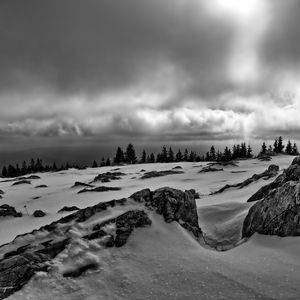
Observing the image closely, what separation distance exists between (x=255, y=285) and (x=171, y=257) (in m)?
2.37

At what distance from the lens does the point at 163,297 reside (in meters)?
6.12

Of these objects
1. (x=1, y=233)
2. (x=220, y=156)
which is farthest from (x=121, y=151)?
(x=1, y=233)

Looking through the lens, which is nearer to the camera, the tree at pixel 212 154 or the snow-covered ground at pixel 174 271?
the snow-covered ground at pixel 174 271

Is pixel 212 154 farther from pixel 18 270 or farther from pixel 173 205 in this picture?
pixel 18 270

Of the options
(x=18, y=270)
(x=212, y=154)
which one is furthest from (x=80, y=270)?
(x=212, y=154)

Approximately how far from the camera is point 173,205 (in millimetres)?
11078

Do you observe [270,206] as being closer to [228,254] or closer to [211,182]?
[228,254]

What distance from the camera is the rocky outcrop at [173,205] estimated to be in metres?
10.6

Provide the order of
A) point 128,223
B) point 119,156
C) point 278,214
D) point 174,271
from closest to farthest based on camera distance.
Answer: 1. point 174,271
2. point 128,223
3. point 278,214
4. point 119,156

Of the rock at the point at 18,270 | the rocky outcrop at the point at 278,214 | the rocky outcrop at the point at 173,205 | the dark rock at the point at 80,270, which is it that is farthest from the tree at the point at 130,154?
the dark rock at the point at 80,270

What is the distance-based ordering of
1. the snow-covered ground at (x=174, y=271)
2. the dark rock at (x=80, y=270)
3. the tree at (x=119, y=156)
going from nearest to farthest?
the snow-covered ground at (x=174, y=271), the dark rock at (x=80, y=270), the tree at (x=119, y=156)

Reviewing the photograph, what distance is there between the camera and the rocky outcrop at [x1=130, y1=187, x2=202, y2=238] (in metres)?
10.6

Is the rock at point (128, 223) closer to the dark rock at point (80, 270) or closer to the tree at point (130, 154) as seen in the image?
the dark rock at point (80, 270)

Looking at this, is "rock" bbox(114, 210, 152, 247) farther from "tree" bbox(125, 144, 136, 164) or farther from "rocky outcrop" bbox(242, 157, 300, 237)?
"tree" bbox(125, 144, 136, 164)
